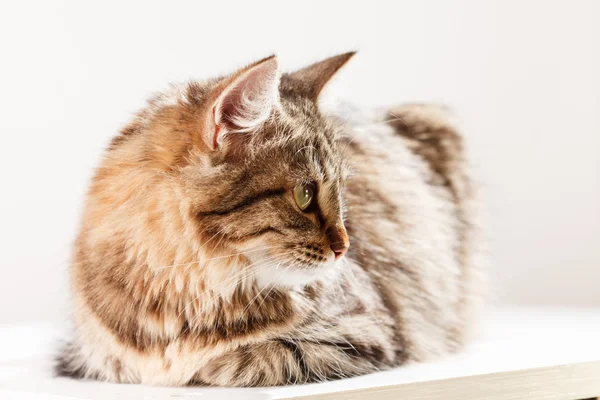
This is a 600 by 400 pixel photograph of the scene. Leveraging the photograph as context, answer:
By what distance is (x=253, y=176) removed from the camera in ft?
4.50

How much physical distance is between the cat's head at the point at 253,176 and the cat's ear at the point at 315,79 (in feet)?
0.46

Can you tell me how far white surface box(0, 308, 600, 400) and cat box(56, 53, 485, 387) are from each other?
0.17 feet

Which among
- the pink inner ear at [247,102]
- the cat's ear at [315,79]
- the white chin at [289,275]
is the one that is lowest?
the white chin at [289,275]

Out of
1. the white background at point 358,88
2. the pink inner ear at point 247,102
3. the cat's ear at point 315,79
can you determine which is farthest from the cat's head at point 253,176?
the white background at point 358,88

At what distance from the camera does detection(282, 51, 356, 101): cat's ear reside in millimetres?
1592

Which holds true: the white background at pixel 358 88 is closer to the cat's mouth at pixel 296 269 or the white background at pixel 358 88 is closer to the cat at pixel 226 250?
the cat at pixel 226 250

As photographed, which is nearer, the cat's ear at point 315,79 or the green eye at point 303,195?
the green eye at point 303,195

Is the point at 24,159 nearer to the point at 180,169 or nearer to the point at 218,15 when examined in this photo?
the point at 218,15

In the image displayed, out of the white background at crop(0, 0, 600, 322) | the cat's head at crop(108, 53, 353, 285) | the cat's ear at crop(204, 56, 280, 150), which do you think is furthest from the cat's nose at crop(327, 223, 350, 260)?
the white background at crop(0, 0, 600, 322)

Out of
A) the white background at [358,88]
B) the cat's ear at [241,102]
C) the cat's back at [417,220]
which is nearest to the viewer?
Result: the cat's ear at [241,102]

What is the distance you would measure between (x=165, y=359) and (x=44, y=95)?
933 millimetres

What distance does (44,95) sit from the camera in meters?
2.05

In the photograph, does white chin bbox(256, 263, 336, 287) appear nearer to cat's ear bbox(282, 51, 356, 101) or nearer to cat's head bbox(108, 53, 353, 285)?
cat's head bbox(108, 53, 353, 285)

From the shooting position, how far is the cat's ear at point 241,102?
1.31 m
